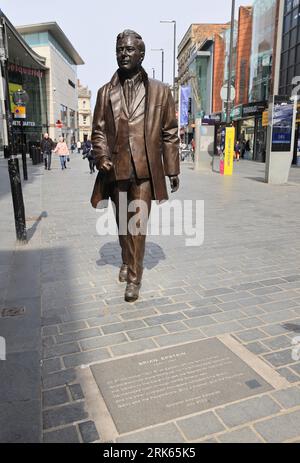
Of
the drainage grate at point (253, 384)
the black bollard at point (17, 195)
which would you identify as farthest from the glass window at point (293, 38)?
the drainage grate at point (253, 384)

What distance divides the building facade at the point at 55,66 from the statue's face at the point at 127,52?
53.9m

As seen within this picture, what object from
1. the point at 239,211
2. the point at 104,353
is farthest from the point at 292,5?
the point at 104,353

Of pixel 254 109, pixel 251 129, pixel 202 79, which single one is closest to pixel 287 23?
pixel 254 109

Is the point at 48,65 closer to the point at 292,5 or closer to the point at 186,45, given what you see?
the point at 186,45

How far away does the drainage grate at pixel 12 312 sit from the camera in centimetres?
369

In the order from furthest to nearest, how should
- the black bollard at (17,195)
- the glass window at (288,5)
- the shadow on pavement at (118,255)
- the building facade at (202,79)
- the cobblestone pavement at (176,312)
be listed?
the building facade at (202,79) < the glass window at (288,5) < the black bollard at (17,195) < the shadow on pavement at (118,255) < the cobblestone pavement at (176,312)

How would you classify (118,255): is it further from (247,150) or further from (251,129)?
(247,150)

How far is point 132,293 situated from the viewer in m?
3.98

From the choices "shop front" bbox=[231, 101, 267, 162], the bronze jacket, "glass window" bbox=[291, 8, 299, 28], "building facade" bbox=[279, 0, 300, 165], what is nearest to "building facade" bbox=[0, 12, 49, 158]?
"shop front" bbox=[231, 101, 267, 162]

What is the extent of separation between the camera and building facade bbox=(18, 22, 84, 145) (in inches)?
2493

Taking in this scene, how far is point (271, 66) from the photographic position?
2878 cm

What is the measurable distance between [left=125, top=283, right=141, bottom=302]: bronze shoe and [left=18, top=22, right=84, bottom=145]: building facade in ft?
177

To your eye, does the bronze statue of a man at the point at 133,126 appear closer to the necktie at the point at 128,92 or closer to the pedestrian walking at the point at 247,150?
the necktie at the point at 128,92

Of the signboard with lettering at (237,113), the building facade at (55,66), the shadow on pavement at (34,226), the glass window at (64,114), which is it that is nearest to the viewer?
the shadow on pavement at (34,226)
